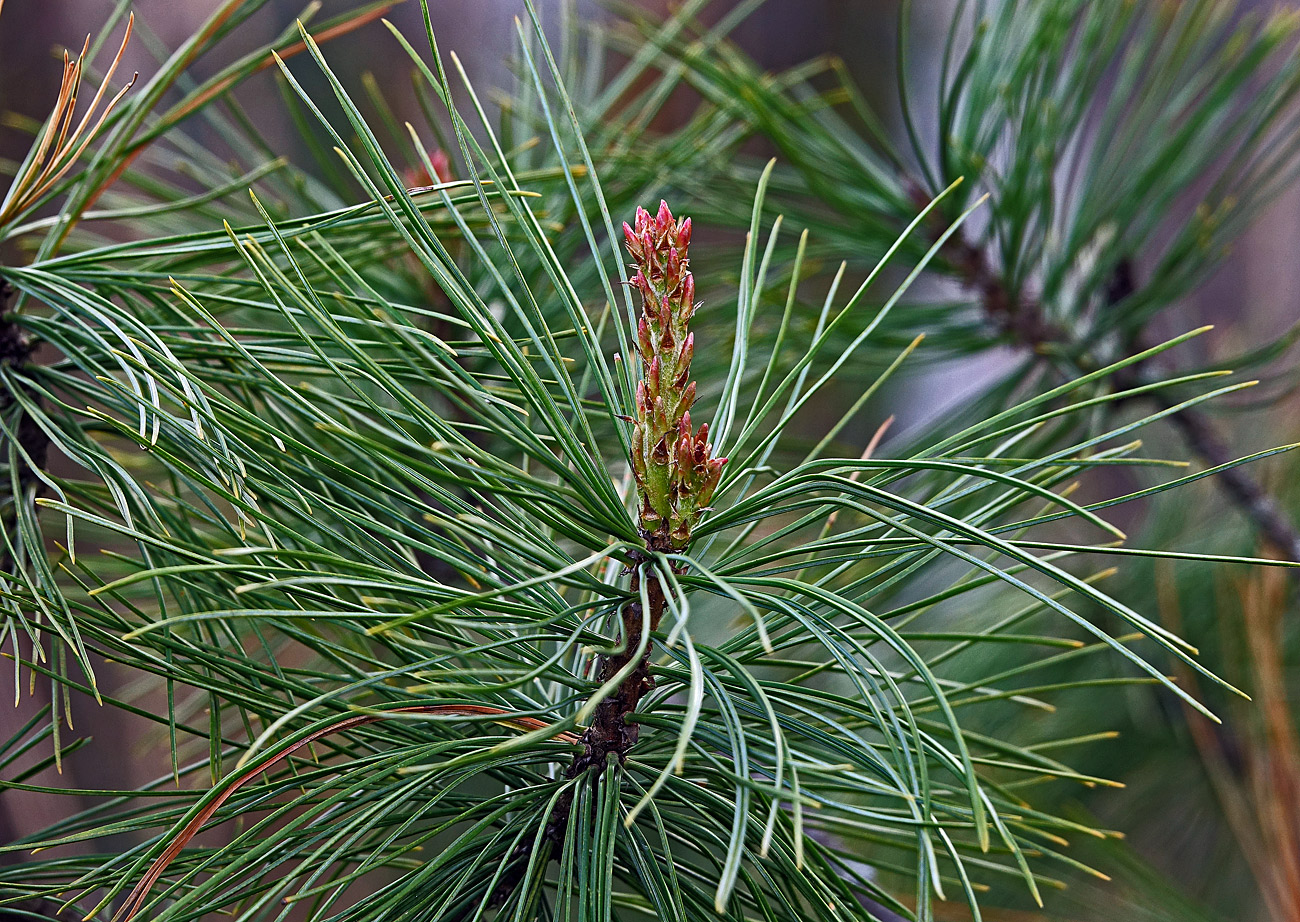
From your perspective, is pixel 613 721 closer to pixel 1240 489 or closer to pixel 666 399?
pixel 666 399

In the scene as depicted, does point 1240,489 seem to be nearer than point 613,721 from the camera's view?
No

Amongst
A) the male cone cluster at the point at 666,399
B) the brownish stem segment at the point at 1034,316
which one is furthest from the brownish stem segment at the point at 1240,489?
the male cone cluster at the point at 666,399

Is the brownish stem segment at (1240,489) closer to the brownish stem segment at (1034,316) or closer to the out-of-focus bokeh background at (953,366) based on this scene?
the brownish stem segment at (1034,316)

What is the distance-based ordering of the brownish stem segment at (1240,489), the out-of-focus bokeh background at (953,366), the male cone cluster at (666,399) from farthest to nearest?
1. the out-of-focus bokeh background at (953,366)
2. the brownish stem segment at (1240,489)
3. the male cone cluster at (666,399)

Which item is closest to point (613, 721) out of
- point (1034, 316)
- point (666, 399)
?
point (666, 399)

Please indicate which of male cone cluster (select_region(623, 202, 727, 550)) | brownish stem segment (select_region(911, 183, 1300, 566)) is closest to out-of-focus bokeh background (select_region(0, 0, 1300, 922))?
brownish stem segment (select_region(911, 183, 1300, 566))

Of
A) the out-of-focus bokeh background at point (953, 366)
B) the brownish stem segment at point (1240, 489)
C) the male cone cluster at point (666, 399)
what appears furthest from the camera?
the out-of-focus bokeh background at point (953, 366)
